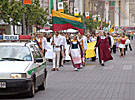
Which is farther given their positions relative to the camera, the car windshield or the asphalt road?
the car windshield

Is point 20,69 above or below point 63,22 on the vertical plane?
below

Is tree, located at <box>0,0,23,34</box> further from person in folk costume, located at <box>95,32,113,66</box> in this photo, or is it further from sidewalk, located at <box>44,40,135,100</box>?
sidewalk, located at <box>44,40,135,100</box>

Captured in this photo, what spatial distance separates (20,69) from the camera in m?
12.1

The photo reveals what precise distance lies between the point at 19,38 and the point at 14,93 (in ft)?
15.8

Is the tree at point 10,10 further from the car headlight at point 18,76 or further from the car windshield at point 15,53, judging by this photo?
the car headlight at point 18,76

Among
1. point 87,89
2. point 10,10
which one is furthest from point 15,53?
point 10,10

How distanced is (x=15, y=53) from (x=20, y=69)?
1168 millimetres

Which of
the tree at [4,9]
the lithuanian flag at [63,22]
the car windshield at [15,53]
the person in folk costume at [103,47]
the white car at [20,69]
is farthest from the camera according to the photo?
the tree at [4,9]

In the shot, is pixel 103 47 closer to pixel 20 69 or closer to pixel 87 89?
pixel 87 89

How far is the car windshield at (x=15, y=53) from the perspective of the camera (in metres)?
13.0

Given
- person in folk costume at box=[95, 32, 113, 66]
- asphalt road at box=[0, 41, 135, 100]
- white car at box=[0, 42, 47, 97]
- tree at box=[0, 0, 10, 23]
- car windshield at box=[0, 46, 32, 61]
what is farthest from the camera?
tree at box=[0, 0, 10, 23]

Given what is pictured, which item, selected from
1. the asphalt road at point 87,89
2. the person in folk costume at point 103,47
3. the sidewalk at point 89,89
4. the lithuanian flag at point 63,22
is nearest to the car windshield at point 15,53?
the asphalt road at point 87,89

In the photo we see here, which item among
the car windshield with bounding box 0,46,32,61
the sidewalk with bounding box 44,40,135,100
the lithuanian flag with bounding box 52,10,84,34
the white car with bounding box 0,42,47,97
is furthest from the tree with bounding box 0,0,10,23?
the car windshield with bounding box 0,46,32,61

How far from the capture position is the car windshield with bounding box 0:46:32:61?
13000 millimetres
